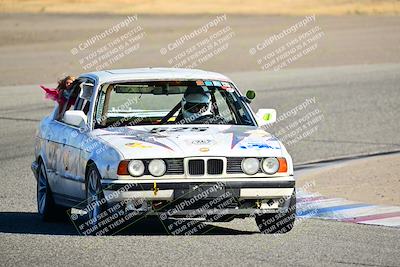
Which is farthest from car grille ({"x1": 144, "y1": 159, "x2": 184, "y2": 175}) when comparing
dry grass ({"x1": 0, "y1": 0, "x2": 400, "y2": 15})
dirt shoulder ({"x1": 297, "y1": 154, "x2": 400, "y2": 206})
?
dry grass ({"x1": 0, "y1": 0, "x2": 400, "y2": 15})

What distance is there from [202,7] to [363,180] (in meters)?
51.9

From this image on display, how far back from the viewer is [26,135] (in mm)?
19859

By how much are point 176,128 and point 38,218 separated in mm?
2116

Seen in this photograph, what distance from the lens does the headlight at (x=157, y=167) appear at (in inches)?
388

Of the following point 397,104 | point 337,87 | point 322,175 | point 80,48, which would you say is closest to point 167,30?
point 80,48

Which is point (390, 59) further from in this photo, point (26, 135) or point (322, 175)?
point (322, 175)

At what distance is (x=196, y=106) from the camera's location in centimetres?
1147

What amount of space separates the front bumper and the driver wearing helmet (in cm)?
154

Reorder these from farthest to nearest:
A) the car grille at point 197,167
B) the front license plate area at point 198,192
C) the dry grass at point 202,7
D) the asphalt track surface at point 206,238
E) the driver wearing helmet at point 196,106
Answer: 1. the dry grass at point 202,7
2. the driver wearing helmet at point 196,106
3. the car grille at point 197,167
4. the front license plate area at point 198,192
5. the asphalt track surface at point 206,238

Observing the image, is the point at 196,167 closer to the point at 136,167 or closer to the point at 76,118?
the point at 136,167

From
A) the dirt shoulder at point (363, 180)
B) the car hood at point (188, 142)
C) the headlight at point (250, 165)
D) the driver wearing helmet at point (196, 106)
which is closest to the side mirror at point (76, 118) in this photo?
the car hood at point (188, 142)

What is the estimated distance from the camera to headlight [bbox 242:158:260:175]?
9.98 m

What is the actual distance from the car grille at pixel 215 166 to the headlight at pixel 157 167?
359 mm

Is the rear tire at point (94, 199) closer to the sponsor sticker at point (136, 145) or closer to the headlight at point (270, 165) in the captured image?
the sponsor sticker at point (136, 145)
